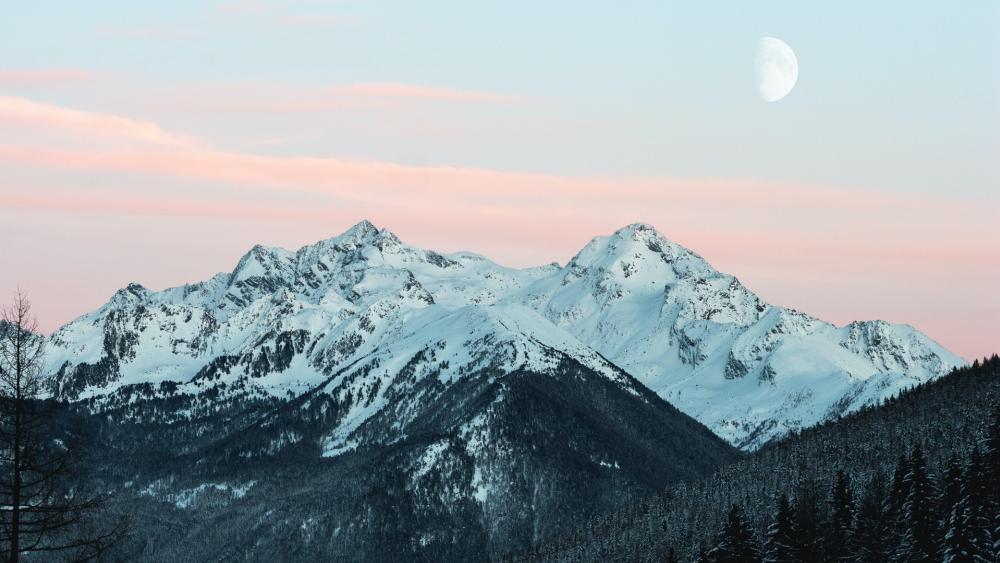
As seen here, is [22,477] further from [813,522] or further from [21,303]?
[813,522]

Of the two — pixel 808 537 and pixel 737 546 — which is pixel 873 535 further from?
pixel 737 546

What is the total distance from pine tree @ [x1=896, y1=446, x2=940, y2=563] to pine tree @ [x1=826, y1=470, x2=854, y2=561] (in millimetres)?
6881

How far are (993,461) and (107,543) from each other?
158m

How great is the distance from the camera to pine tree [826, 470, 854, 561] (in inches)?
6998

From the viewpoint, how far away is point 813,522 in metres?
191

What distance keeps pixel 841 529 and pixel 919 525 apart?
18577 millimetres

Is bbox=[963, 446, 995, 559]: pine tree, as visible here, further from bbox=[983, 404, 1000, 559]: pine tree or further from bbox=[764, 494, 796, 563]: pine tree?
bbox=[764, 494, 796, 563]: pine tree

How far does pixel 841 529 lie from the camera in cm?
18000

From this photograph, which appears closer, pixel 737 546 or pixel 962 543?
pixel 962 543

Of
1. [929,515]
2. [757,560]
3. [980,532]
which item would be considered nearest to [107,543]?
[980,532]

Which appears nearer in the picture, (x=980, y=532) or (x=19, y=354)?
(x=19, y=354)

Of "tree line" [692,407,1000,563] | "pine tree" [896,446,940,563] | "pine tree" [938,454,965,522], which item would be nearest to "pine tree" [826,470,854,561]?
"tree line" [692,407,1000,563]

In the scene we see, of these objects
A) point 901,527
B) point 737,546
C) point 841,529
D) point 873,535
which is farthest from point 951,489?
point 737,546

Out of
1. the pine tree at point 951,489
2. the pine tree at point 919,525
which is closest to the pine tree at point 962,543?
the pine tree at point 919,525
